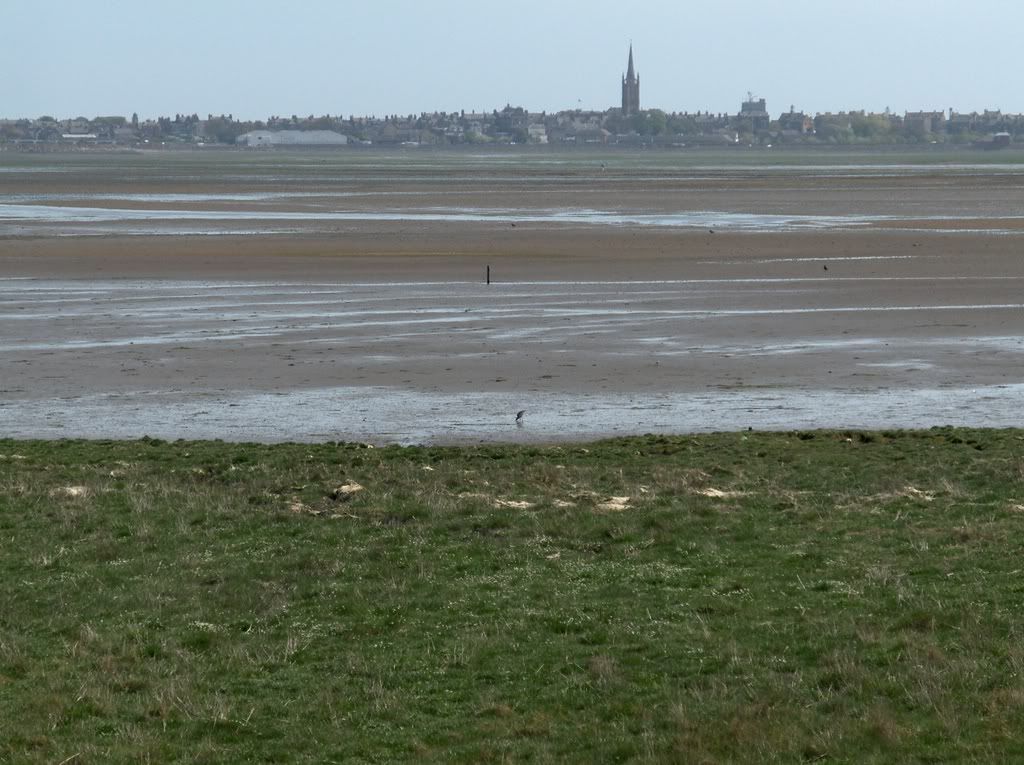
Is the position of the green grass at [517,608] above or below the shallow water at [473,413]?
above

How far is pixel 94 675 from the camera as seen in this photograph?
9266 millimetres

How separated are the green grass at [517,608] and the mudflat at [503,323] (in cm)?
427

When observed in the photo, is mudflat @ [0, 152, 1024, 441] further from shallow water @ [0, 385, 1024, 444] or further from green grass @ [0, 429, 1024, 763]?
green grass @ [0, 429, 1024, 763]

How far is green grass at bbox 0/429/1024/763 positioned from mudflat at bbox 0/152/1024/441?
4269mm

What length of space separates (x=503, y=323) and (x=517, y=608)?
778 inches

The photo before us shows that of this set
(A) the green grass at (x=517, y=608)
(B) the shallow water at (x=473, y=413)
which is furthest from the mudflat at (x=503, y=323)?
(A) the green grass at (x=517, y=608)

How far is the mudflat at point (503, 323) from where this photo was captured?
21.3m

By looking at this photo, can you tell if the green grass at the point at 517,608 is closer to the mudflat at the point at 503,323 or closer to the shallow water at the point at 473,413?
the shallow water at the point at 473,413

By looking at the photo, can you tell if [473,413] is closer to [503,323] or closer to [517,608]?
[503,323]

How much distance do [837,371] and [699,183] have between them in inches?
3099

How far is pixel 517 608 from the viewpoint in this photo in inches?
421

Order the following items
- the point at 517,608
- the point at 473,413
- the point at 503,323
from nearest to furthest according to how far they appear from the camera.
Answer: the point at 517,608 → the point at 473,413 → the point at 503,323

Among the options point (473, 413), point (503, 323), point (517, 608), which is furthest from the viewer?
point (503, 323)

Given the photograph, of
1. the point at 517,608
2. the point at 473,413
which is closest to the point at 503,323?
the point at 473,413
